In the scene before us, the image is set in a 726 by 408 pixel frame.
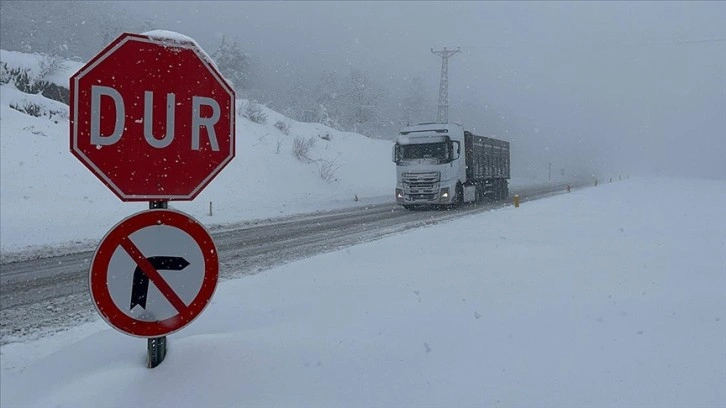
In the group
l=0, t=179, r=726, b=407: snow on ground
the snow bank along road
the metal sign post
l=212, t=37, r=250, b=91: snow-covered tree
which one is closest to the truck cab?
the snow bank along road

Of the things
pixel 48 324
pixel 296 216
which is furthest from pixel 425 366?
pixel 296 216

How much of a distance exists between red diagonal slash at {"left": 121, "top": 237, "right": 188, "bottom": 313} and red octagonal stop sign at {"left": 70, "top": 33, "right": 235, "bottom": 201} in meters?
0.26

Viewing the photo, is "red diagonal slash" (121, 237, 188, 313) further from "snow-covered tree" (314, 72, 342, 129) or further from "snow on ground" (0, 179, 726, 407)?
"snow-covered tree" (314, 72, 342, 129)

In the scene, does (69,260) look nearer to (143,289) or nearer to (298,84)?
(143,289)

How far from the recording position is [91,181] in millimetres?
18703

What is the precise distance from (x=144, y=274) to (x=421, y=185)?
1947cm

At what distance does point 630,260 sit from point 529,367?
5.27m

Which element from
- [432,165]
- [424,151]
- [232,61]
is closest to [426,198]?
[432,165]

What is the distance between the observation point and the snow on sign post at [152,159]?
2.72 meters

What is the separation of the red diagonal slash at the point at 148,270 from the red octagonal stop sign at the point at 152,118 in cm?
26

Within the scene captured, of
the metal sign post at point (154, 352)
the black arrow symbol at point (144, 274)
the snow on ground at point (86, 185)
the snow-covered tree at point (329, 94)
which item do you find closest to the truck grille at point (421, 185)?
the snow on ground at point (86, 185)

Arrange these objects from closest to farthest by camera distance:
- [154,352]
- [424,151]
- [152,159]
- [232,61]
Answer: [152,159] < [154,352] < [424,151] < [232,61]

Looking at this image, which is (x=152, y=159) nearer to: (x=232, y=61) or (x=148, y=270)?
(x=148, y=270)

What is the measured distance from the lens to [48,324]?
18.4 ft
